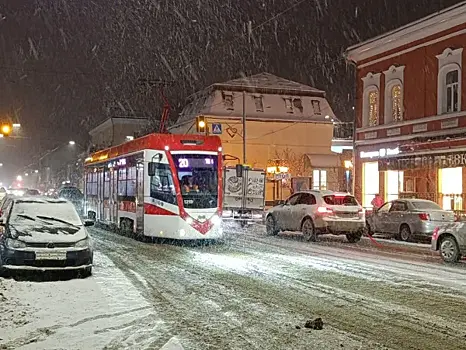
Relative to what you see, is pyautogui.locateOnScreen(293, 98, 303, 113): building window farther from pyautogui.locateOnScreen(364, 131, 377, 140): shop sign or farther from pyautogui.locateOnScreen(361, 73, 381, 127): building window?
pyautogui.locateOnScreen(364, 131, 377, 140): shop sign

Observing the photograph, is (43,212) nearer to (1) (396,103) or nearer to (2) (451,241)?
(2) (451,241)

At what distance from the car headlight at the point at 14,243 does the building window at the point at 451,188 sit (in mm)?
19871

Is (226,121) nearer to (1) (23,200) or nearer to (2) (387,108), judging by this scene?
(2) (387,108)

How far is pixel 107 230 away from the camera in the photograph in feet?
88.0

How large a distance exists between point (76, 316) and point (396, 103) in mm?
25762

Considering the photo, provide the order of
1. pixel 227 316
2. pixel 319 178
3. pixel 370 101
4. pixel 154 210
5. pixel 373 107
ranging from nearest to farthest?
pixel 227 316 < pixel 154 210 < pixel 373 107 < pixel 370 101 < pixel 319 178

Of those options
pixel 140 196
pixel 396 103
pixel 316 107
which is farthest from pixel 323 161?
pixel 140 196

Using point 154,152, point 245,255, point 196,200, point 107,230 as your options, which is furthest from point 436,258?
point 107,230

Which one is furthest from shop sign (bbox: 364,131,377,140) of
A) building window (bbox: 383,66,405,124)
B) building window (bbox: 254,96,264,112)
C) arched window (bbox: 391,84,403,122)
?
building window (bbox: 254,96,264,112)

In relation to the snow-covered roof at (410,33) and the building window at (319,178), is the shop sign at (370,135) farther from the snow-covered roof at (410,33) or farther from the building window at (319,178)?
the building window at (319,178)

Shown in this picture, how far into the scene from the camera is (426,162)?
2888 cm

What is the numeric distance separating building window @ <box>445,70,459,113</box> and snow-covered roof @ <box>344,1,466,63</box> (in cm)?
198

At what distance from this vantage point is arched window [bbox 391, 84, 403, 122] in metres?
31.6

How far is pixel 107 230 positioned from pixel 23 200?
43.2 ft
